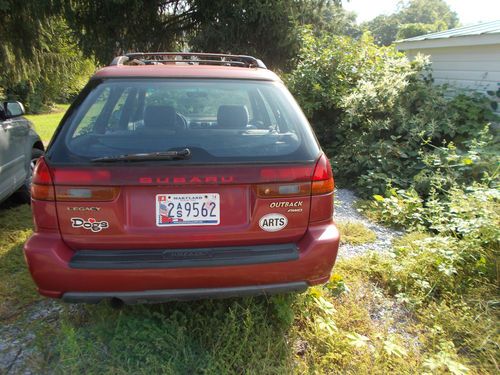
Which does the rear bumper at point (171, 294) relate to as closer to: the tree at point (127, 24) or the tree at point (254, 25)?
the tree at point (127, 24)

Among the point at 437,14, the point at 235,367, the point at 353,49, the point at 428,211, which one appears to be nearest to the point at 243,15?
the point at 353,49

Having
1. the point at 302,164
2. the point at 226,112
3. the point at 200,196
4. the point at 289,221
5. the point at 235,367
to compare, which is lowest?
the point at 235,367

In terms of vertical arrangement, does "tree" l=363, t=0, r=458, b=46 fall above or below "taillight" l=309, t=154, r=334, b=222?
above

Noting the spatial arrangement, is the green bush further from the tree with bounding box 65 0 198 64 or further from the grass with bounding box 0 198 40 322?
the grass with bounding box 0 198 40 322

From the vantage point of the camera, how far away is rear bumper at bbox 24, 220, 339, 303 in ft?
6.33

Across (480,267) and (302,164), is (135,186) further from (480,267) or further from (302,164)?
(480,267)

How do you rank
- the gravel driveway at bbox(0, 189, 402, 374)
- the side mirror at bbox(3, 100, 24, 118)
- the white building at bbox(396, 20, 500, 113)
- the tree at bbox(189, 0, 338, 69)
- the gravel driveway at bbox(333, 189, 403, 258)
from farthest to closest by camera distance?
1. the tree at bbox(189, 0, 338, 69)
2. the white building at bbox(396, 20, 500, 113)
3. the side mirror at bbox(3, 100, 24, 118)
4. the gravel driveway at bbox(333, 189, 403, 258)
5. the gravel driveway at bbox(0, 189, 402, 374)

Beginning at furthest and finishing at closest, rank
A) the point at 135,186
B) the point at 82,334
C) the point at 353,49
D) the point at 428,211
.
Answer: the point at 353,49
the point at 428,211
the point at 82,334
the point at 135,186

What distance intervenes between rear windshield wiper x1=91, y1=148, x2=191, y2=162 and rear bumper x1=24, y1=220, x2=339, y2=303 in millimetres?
493

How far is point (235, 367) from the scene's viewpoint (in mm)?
2164

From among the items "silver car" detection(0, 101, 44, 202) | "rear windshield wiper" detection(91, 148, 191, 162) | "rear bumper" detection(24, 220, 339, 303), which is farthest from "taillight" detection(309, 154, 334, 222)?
"silver car" detection(0, 101, 44, 202)

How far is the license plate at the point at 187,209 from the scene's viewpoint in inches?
77.0

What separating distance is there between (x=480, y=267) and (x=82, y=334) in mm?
2943

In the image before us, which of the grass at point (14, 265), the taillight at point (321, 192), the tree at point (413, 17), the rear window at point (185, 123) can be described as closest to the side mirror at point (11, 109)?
the grass at point (14, 265)
